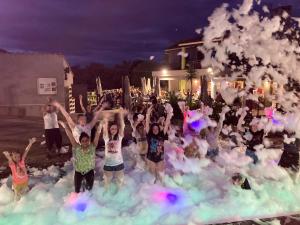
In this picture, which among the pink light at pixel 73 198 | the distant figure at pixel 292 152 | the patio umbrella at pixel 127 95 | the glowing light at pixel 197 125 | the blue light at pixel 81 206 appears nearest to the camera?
the blue light at pixel 81 206

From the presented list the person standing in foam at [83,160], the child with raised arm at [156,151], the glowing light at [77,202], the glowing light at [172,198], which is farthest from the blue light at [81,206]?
the child with raised arm at [156,151]

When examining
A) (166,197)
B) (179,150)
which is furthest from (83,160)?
(179,150)

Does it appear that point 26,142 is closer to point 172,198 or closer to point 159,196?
point 159,196

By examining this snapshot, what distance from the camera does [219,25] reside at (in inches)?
342

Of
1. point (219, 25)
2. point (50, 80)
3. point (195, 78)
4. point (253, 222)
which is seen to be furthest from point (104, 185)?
point (195, 78)

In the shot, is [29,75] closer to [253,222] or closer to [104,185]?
[104,185]

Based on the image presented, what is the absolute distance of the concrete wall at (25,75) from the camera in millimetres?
22750

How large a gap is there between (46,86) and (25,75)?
52.6 inches

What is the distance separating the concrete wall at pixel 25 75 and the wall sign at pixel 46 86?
0.18 meters

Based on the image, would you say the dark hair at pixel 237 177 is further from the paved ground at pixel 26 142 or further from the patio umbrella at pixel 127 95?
the patio umbrella at pixel 127 95

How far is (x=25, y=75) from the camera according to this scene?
23125 millimetres

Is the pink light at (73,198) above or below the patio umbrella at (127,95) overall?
below

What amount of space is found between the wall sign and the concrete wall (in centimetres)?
18

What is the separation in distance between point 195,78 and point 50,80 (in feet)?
39.9
